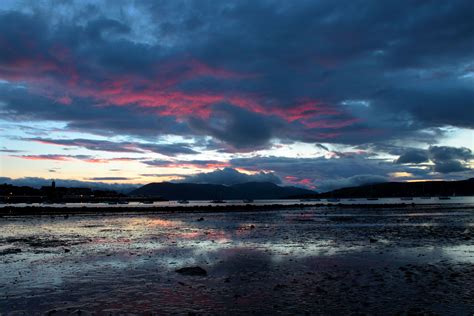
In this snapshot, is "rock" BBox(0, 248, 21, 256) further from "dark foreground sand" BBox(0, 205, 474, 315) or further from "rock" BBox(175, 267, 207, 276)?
"rock" BBox(175, 267, 207, 276)

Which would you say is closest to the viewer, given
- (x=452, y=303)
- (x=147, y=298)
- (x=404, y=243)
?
(x=452, y=303)

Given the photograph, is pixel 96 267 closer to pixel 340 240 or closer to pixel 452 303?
pixel 452 303

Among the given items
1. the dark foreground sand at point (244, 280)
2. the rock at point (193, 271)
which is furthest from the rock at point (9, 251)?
the rock at point (193, 271)

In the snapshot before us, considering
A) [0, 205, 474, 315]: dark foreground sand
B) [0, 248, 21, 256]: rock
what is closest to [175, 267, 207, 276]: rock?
[0, 205, 474, 315]: dark foreground sand

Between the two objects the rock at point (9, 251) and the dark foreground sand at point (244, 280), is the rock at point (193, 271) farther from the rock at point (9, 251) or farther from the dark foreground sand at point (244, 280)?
the rock at point (9, 251)

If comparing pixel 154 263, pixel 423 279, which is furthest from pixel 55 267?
pixel 423 279

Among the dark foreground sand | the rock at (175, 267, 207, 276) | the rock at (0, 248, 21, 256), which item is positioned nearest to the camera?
the dark foreground sand

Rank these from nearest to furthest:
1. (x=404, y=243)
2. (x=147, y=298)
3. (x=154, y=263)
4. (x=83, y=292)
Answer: (x=147, y=298) < (x=83, y=292) < (x=154, y=263) < (x=404, y=243)

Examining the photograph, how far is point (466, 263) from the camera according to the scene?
22844mm

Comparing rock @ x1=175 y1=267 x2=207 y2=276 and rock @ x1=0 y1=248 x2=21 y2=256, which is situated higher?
rock @ x1=175 y1=267 x2=207 y2=276

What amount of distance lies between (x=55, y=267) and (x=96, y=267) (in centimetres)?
245

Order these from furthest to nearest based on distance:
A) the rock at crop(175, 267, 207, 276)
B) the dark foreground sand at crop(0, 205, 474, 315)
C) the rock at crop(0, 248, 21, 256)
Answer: the rock at crop(0, 248, 21, 256), the rock at crop(175, 267, 207, 276), the dark foreground sand at crop(0, 205, 474, 315)

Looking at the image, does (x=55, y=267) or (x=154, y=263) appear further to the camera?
(x=154, y=263)

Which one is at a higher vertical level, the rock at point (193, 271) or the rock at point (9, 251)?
the rock at point (193, 271)
